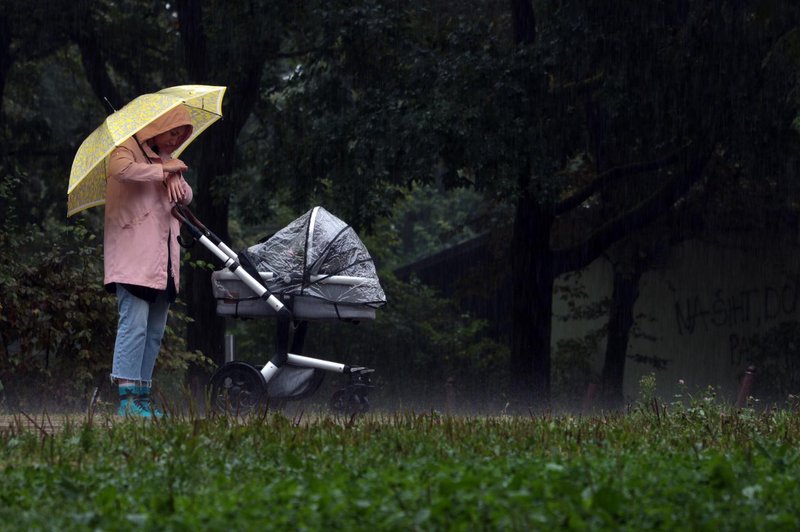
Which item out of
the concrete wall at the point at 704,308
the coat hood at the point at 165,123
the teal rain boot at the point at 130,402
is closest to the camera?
the teal rain boot at the point at 130,402

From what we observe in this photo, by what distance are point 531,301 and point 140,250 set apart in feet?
38.4

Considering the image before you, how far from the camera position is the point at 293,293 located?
31.3 feet

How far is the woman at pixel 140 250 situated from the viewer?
27.9 ft

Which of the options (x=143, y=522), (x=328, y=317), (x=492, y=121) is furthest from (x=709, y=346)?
(x=143, y=522)

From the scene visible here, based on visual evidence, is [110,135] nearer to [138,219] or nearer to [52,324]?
[138,219]

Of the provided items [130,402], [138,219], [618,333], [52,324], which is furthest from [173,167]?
[618,333]

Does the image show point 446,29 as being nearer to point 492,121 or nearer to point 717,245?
point 492,121

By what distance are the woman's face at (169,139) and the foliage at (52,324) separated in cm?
263

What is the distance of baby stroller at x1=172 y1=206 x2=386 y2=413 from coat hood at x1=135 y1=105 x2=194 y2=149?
638 mm

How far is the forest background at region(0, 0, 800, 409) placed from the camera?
12.5m

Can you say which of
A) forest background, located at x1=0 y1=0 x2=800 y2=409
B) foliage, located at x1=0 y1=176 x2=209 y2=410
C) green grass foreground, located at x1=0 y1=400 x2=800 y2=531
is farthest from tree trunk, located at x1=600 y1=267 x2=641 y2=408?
green grass foreground, located at x1=0 y1=400 x2=800 y2=531

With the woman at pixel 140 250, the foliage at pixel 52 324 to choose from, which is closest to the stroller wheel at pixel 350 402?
the woman at pixel 140 250

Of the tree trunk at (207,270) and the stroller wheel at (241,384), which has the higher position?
the tree trunk at (207,270)

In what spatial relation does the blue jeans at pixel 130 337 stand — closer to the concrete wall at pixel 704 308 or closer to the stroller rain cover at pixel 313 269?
the stroller rain cover at pixel 313 269
